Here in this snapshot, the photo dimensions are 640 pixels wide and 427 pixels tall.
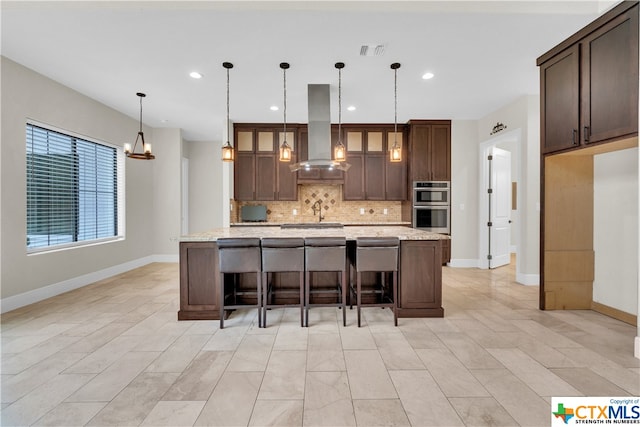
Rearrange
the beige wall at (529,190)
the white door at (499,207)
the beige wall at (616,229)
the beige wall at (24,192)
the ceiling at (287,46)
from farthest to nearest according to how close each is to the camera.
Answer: the white door at (499,207) → the beige wall at (529,190) → the beige wall at (24,192) → the beige wall at (616,229) → the ceiling at (287,46)

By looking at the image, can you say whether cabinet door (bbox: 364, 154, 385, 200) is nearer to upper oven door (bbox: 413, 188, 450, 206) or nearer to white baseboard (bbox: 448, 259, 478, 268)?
upper oven door (bbox: 413, 188, 450, 206)

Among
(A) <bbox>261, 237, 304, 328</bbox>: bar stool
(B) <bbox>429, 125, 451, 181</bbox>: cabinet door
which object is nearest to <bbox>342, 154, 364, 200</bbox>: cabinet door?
(B) <bbox>429, 125, 451, 181</bbox>: cabinet door

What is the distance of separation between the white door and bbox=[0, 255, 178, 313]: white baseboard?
6.76 m

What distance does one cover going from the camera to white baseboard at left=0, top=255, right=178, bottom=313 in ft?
11.0

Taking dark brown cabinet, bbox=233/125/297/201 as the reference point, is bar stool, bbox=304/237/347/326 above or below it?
below

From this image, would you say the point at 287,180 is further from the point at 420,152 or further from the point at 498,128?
the point at 498,128

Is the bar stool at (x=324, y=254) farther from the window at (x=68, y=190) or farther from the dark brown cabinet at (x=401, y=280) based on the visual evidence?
the window at (x=68, y=190)

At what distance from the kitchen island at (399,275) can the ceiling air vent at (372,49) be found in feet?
6.43

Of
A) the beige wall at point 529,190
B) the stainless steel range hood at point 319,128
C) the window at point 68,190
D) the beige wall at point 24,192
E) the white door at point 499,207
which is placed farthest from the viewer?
the white door at point 499,207

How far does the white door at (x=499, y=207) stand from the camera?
5586 mm

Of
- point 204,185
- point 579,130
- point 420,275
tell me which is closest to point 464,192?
point 579,130

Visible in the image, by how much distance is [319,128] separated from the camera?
4.12 meters

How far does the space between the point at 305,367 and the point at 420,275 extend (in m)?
1.61

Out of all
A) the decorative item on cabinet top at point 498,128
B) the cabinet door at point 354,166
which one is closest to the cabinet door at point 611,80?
the decorative item on cabinet top at point 498,128
